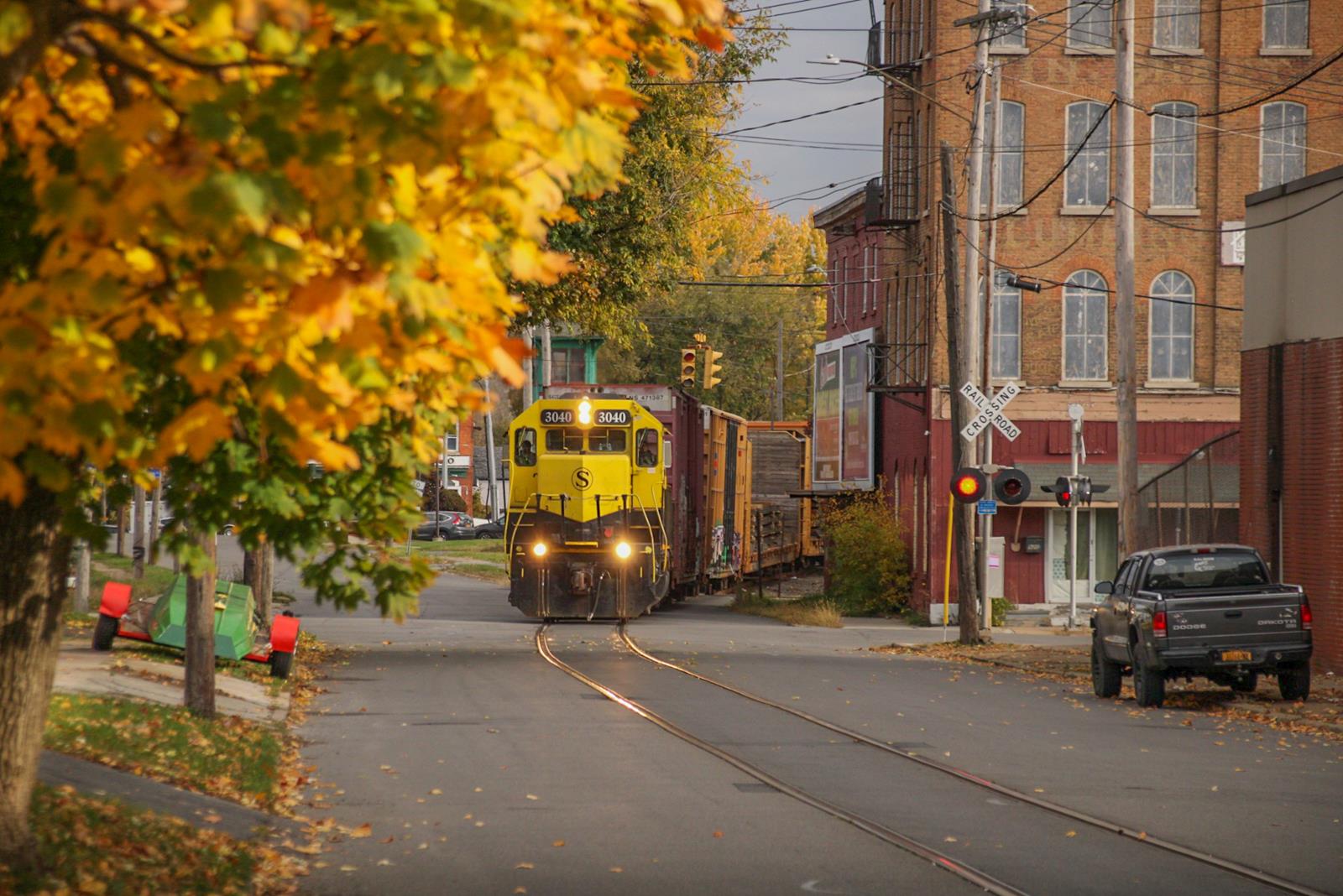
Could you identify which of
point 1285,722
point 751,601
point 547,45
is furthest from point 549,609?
point 547,45

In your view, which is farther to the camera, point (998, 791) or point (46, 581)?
point (998, 791)

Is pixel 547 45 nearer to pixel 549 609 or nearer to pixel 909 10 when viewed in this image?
pixel 549 609

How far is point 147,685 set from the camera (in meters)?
17.5

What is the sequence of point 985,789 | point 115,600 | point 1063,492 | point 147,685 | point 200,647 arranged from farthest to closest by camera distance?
point 1063,492, point 115,600, point 147,685, point 200,647, point 985,789

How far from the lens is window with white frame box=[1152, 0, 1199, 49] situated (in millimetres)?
40469

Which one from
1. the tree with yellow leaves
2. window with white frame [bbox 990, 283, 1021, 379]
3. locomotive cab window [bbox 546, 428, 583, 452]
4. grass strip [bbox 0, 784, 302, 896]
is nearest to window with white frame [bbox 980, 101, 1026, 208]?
window with white frame [bbox 990, 283, 1021, 379]

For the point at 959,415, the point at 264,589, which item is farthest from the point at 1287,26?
the point at 264,589

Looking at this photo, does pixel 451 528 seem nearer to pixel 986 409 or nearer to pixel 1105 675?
pixel 986 409

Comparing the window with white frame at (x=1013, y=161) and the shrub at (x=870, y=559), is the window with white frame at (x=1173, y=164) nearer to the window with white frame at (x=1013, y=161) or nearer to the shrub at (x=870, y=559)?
the window with white frame at (x=1013, y=161)

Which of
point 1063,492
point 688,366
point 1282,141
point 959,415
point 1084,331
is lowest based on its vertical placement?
point 1063,492

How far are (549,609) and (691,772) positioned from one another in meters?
20.8

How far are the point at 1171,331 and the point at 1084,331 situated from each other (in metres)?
2.02

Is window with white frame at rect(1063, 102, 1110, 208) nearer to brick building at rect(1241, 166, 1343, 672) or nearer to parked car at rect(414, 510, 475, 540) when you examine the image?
brick building at rect(1241, 166, 1343, 672)

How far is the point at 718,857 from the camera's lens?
33.1 feet
